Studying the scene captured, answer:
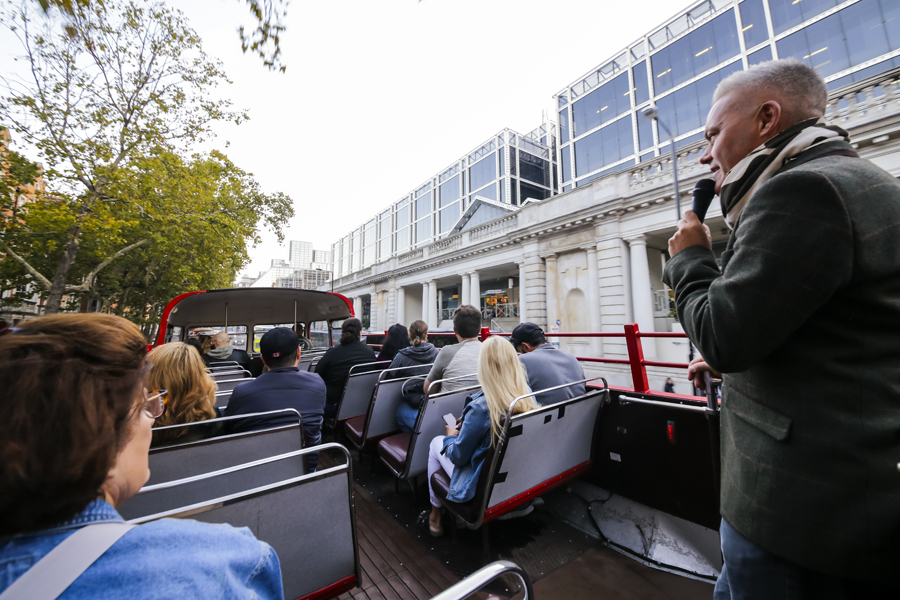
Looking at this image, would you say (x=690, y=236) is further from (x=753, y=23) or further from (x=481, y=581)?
(x=753, y=23)

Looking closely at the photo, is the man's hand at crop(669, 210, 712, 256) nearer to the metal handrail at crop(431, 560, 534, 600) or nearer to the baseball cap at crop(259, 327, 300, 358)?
the metal handrail at crop(431, 560, 534, 600)

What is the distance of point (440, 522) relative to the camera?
9.12ft

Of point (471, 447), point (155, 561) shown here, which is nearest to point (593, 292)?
point (471, 447)

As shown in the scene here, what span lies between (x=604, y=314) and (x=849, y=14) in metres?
22.1

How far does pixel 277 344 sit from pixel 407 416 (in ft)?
5.47

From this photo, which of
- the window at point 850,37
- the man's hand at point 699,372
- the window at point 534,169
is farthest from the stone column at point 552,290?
the window at point 534,169

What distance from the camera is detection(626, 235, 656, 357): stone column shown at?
37.2 feet

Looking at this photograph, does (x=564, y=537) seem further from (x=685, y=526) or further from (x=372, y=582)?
(x=372, y=582)

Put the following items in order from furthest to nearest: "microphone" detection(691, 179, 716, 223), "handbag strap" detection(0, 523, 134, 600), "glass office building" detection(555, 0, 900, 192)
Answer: "glass office building" detection(555, 0, 900, 192)
"microphone" detection(691, 179, 716, 223)
"handbag strap" detection(0, 523, 134, 600)

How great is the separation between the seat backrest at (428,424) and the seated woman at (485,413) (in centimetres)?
38

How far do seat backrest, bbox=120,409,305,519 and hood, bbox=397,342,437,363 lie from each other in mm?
2089

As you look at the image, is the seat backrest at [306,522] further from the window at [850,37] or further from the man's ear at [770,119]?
the window at [850,37]

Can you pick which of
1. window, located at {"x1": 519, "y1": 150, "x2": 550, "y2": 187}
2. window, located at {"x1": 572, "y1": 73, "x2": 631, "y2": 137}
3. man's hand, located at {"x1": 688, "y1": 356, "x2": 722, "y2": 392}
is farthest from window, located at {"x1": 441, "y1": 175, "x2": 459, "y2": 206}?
man's hand, located at {"x1": 688, "y1": 356, "x2": 722, "y2": 392}

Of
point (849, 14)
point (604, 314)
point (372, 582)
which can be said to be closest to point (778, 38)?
point (849, 14)
